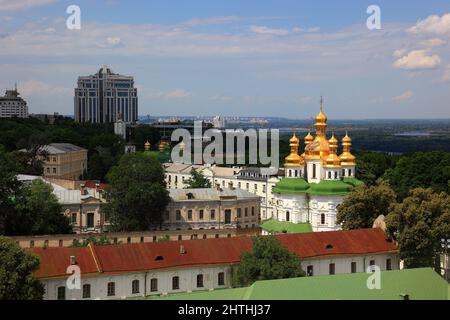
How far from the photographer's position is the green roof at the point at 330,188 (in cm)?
5253

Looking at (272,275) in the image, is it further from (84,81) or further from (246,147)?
(84,81)

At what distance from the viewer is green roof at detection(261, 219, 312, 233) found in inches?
2046

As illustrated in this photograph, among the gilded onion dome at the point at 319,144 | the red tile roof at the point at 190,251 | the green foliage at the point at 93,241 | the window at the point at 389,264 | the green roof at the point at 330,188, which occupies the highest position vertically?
the gilded onion dome at the point at 319,144

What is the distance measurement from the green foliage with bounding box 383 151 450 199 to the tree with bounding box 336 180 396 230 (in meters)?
17.7

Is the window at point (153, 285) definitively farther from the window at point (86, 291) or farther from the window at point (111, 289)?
the window at point (86, 291)

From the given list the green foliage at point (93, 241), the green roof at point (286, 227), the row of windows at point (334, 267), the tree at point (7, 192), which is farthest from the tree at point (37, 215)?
the row of windows at point (334, 267)

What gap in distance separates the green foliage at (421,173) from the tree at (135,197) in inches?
848

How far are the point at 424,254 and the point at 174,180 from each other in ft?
153

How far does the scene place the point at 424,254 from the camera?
41188mm

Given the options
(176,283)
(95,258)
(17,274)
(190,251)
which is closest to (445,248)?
(190,251)

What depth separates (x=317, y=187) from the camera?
52969mm

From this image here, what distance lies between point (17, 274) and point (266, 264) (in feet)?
34.2

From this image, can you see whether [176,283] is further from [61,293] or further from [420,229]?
[420,229]

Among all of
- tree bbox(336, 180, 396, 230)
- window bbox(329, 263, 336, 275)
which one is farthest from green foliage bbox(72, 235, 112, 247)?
tree bbox(336, 180, 396, 230)
